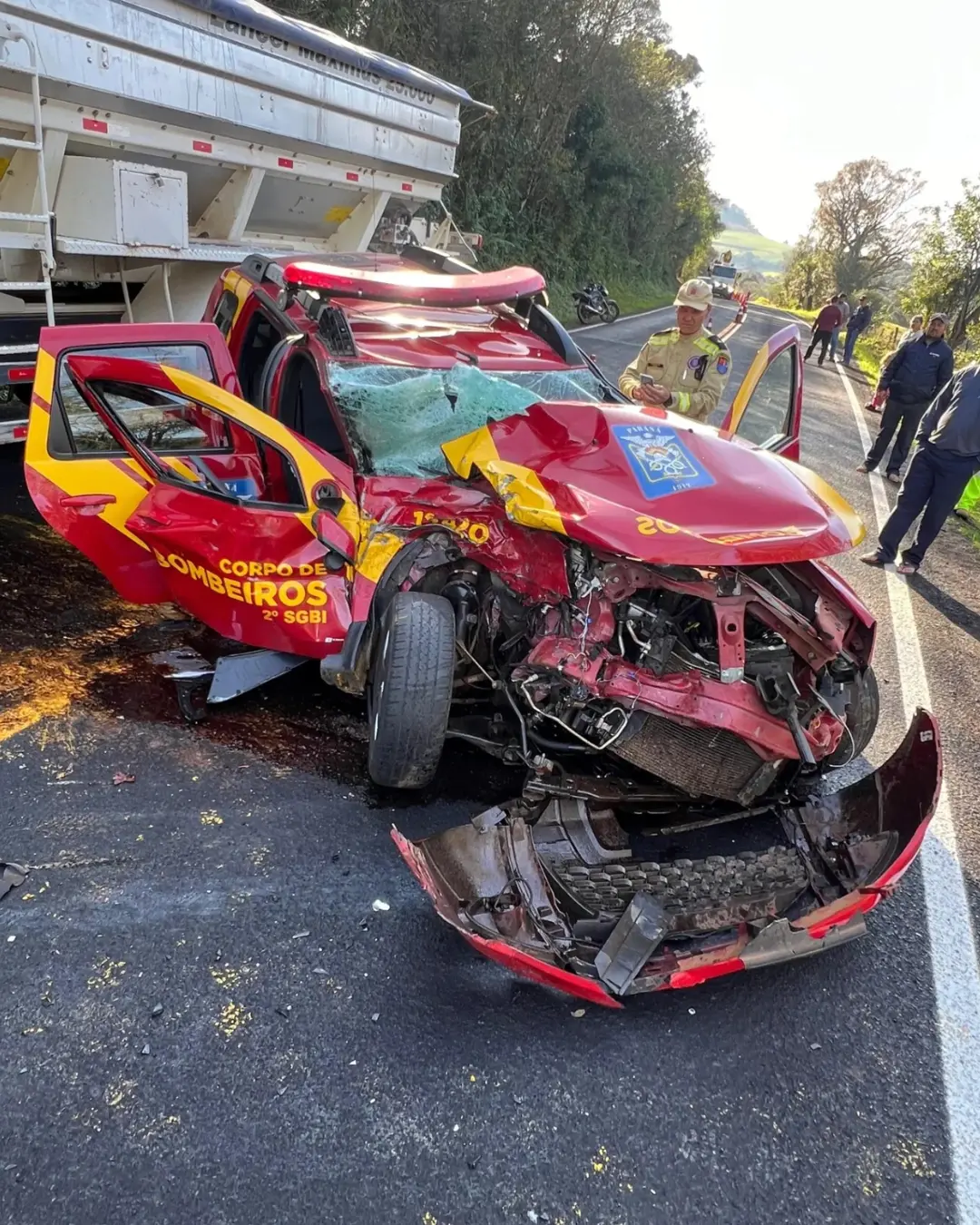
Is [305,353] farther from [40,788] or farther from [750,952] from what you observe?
[750,952]

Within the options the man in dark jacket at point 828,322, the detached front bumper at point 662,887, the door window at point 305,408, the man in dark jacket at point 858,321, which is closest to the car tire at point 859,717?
the detached front bumper at point 662,887

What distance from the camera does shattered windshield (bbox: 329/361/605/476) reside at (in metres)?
3.27

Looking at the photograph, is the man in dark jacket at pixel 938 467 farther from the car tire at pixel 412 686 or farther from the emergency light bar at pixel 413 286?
the car tire at pixel 412 686

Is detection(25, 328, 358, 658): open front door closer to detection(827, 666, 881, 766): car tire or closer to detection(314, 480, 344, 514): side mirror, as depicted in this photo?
detection(314, 480, 344, 514): side mirror

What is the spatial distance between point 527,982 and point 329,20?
14371mm

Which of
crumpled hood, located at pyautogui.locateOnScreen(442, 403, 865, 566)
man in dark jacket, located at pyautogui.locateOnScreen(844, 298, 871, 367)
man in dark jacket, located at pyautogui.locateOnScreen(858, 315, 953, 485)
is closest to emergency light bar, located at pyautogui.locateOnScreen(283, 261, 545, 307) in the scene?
crumpled hood, located at pyautogui.locateOnScreen(442, 403, 865, 566)

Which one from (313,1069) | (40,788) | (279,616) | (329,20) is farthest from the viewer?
(329,20)

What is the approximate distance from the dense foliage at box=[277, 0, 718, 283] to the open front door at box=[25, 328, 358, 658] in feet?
28.6

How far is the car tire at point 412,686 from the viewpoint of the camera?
2.83m

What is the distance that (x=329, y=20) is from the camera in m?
12.4

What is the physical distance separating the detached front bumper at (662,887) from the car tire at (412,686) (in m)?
0.38

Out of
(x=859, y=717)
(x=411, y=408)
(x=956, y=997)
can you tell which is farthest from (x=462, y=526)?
(x=956, y=997)

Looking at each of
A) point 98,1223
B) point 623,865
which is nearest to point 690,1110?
point 623,865

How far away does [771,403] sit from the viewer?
3.73 m
